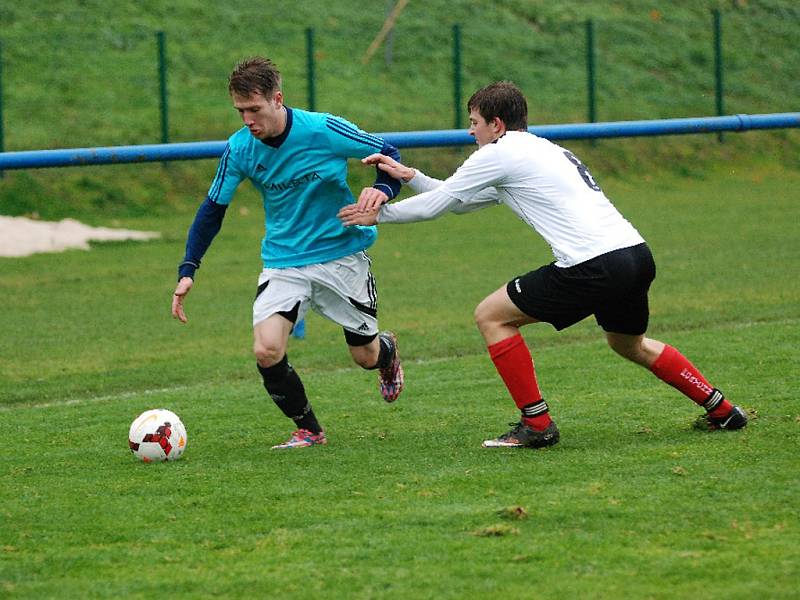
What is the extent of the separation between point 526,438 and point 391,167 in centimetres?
146

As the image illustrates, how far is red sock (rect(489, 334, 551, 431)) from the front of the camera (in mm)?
6484

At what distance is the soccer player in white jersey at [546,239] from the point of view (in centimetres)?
637

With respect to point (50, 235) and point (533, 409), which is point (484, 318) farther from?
point (50, 235)

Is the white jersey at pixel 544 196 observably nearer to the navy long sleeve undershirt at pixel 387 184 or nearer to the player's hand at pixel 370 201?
the player's hand at pixel 370 201

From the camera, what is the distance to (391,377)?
7.58 meters

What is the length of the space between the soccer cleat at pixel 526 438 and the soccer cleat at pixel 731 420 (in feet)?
2.53

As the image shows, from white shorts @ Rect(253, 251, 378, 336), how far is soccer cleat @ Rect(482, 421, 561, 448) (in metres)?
1.03

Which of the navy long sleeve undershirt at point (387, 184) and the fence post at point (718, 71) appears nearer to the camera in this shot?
the navy long sleeve undershirt at point (387, 184)

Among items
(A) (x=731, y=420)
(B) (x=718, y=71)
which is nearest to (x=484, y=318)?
(A) (x=731, y=420)

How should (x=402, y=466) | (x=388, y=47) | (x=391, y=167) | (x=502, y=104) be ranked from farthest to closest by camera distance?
(x=388, y=47)
(x=391, y=167)
(x=502, y=104)
(x=402, y=466)

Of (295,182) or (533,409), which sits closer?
(533,409)

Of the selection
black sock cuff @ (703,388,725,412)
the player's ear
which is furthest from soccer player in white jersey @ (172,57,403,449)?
black sock cuff @ (703,388,725,412)

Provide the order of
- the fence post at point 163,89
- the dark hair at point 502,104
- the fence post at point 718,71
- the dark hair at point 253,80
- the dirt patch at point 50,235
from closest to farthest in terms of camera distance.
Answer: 1. the dark hair at point 502,104
2. the dark hair at point 253,80
3. the dirt patch at point 50,235
4. the fence post at point 163,89
5. the fence post at point 718,71

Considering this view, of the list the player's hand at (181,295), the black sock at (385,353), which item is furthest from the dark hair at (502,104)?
the player's hand at (181,295)
